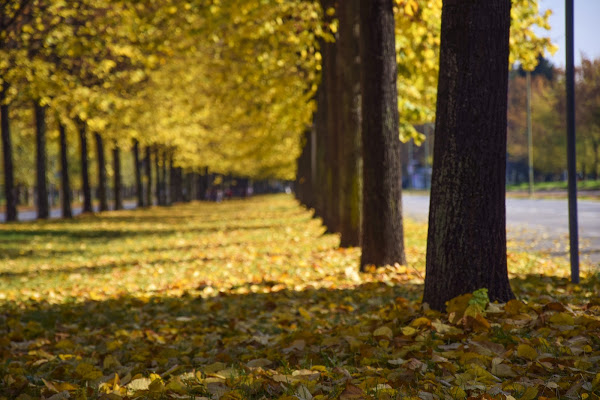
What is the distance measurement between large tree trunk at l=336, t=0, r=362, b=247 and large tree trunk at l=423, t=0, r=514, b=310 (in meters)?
7.32

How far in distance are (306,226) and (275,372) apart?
17.5m

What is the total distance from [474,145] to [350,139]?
771 centimetres

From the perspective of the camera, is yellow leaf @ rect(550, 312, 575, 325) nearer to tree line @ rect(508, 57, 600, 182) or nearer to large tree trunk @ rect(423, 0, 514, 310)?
large tree trunk @ rect(423, 0, 514, 310)

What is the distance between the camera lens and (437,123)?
5523mm

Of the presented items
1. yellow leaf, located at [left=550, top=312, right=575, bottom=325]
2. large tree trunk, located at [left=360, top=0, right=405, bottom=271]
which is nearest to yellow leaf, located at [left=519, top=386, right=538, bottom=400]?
yellow leaf, located at [left=550, top=312, right=575, bottom=325]

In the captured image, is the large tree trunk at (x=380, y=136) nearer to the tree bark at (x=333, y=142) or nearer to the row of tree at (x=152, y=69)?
the row of tree at (x=152, y=69)

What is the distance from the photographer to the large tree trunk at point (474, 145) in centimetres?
527

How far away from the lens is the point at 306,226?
21656 millimetres

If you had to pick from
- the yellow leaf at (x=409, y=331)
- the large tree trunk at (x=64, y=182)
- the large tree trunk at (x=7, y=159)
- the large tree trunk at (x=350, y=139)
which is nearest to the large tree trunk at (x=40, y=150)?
the large tree trunk at (x=7, y=159)

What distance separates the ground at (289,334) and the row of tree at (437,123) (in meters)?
0.49

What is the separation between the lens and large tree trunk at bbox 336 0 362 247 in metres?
12.8

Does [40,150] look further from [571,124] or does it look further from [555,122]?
[571,124]

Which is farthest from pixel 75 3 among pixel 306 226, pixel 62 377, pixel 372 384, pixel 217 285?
pixel 372 384

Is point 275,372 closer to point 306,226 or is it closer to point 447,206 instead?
point 447,206
